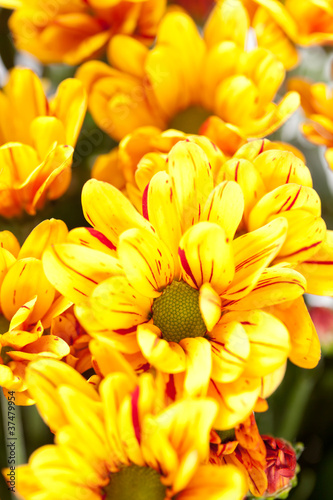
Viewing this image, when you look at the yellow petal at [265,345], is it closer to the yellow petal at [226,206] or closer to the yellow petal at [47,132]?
the yellow petal at [226,206]

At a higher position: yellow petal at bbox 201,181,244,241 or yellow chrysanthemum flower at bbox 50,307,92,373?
yellow petal at bbox 201,181,244,241

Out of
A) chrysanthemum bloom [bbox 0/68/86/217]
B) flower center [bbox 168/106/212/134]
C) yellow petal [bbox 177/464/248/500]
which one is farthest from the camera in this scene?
flower center [bbox 168/106/212/134]

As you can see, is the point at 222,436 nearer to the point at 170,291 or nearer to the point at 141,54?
the point at 170,291

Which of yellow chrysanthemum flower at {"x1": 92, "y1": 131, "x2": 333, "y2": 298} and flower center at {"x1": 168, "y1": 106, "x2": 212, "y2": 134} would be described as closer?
yellow chrysanthemum flower at {"x1": 92, "y1": 131, "x2": 333, "y2": 298}

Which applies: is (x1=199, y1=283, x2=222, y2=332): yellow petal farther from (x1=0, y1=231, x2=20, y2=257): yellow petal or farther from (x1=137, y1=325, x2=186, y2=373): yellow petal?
(x1=0, y1=231, x2=20, y2=257): yellow petal

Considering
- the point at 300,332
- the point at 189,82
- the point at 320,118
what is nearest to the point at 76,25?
the point at 189,82

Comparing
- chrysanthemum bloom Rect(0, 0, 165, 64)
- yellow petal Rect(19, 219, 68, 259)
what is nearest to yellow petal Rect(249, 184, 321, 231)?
yellow petal Rect(19, 219, 68, 259)

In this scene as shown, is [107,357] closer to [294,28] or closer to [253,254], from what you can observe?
[253,254]

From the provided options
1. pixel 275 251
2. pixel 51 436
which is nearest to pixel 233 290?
pixel 275 251
